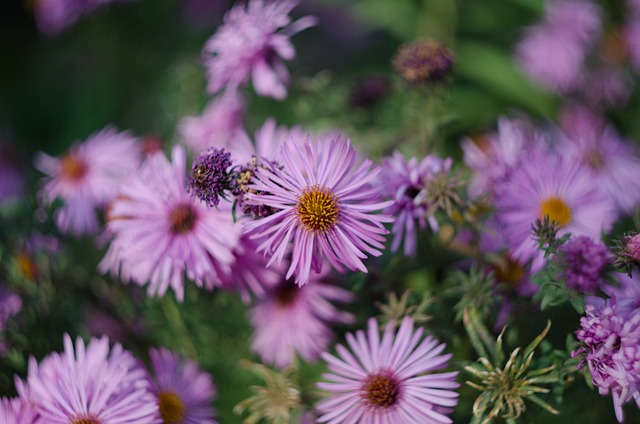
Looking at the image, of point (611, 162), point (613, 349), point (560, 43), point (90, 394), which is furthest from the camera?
point (560, 43)

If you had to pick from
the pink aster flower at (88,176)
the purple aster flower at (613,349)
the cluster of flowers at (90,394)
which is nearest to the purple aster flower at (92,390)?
the cluster of flowers at (90,394)

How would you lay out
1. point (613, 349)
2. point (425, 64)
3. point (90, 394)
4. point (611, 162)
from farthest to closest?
point (611, 162), point (425, 64), point (90, 394), point (613, 349)

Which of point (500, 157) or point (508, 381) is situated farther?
point (500, 157)

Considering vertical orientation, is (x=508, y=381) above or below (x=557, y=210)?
below

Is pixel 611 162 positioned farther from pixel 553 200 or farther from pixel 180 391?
pixel 180 391

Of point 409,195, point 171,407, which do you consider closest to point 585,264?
point 409,195

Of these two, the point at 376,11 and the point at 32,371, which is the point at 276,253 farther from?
the point at 376,11

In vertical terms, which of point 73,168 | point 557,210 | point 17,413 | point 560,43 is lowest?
point 17,413
